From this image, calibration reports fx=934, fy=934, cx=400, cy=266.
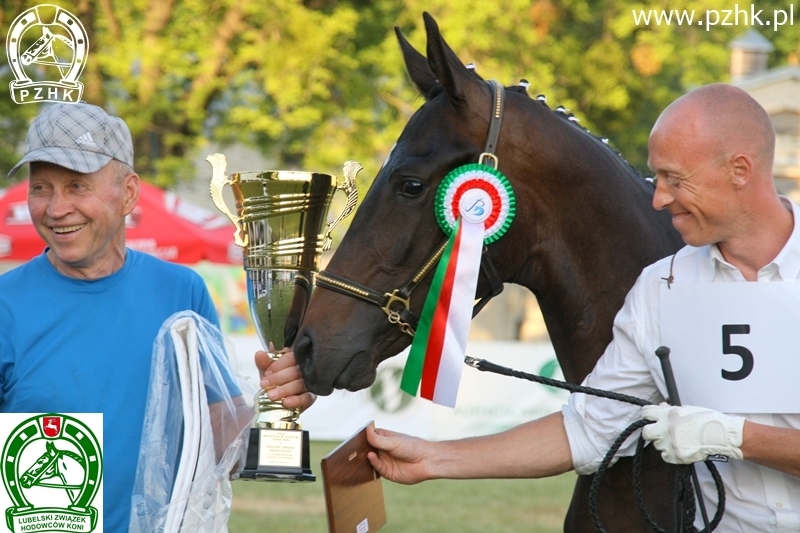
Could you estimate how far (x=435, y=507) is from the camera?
26.7 feet

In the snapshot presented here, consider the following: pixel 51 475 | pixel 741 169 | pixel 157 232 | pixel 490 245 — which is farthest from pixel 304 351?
pixel 157 232

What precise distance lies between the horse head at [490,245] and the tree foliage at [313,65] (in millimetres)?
11259

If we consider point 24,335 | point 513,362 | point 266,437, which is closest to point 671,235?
point 266,437

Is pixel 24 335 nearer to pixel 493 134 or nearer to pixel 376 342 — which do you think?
pixel 376 342

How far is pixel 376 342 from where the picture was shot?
2.55 m

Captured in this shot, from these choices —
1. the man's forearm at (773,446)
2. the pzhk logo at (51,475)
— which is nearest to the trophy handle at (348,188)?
the pzhk logo at (51,475)

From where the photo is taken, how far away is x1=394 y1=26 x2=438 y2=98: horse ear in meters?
2.76

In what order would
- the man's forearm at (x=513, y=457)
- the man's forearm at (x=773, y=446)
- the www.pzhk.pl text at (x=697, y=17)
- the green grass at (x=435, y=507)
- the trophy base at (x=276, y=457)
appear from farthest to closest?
the www.pzhk.pl text at (x=697, y=17) < the green grass at (x=435, y=507) < the trophy base at (x=276, y=457) < the man's forearm at (x=513, y=457) < the man's forearm at (x=773, y=446)

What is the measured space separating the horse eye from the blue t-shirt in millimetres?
878

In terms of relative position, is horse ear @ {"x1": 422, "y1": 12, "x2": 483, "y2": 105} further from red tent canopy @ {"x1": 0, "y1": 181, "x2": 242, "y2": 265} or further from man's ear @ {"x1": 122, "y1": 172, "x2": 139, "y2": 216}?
red tent canopy @ {"x1": 0, "y1": 181, "x2": 242, "y2": 265}

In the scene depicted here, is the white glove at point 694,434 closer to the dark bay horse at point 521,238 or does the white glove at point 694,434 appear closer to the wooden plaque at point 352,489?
the dark bay horse at point 521,238

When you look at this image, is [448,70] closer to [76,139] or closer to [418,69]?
[418,69]

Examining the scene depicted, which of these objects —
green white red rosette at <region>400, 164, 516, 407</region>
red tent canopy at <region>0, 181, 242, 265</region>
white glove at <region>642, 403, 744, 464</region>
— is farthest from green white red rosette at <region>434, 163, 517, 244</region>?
red tent canopy at <region>0, 181, 242, 265</region>

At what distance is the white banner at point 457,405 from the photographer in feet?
34.5
